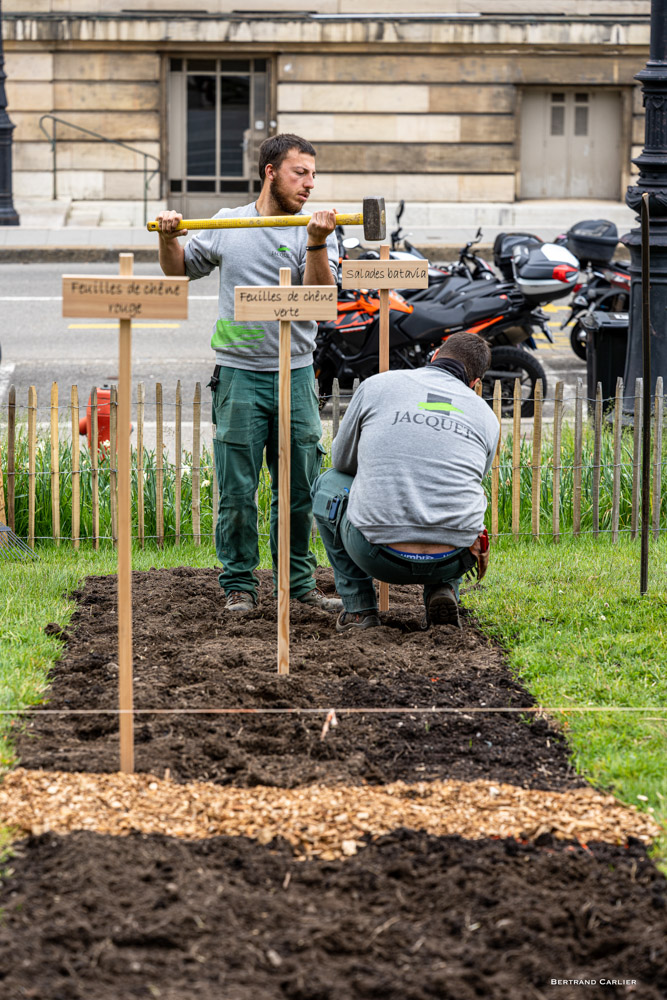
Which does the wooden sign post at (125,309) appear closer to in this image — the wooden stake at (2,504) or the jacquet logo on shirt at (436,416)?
the jacquet logo on shirt at (436,416)

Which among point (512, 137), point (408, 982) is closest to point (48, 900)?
point (408, 982)

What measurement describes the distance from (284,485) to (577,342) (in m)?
7.78

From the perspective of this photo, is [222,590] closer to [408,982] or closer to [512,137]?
[408,982]

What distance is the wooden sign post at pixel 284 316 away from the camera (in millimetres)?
4531

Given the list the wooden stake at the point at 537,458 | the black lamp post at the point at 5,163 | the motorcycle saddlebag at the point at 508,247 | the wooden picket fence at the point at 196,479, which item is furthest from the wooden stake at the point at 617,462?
the black lamp post at the point at 5,163

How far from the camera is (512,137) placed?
21625 mm

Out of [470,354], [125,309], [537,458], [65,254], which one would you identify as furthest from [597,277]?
[65,254]

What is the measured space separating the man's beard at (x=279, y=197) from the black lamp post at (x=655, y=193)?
3151 mm

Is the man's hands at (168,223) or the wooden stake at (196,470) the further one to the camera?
the wooden stake at (196,470)

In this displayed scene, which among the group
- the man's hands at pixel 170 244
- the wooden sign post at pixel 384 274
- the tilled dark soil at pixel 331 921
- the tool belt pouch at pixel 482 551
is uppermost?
the man's hands at pixel 170 244

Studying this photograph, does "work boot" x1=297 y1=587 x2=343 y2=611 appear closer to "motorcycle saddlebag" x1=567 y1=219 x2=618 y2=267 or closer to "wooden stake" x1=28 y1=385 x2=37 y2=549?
"wooden stake" x1=28 y1=385 x2=37 y2=549

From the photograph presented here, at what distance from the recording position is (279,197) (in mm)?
5242

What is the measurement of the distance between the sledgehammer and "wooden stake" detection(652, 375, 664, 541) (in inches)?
89.6

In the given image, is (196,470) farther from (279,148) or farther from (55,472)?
(279,148)
